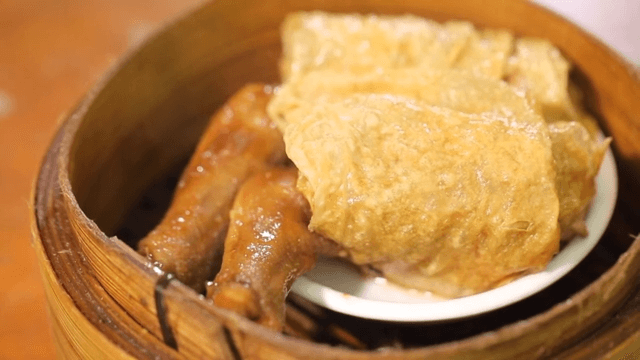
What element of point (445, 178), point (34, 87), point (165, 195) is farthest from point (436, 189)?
point (34, 87)

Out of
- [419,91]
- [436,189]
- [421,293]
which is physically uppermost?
[419,91]

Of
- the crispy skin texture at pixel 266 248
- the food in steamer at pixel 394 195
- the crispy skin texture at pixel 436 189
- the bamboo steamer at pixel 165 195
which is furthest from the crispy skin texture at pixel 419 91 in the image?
the bamboo steamer at pixel 165 195

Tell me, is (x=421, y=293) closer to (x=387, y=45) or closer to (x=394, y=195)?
(x=394, y=195)

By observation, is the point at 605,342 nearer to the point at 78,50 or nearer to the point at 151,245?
the point at 151,245

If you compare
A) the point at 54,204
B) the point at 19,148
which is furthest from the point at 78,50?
the point at 54,204

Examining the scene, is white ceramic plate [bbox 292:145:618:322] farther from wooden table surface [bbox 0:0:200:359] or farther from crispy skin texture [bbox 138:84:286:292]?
wooden table surface [bbox 0:0:200:359]

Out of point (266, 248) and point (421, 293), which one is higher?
point (266, 248)

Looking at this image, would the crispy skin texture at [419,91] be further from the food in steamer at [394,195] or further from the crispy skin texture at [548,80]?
the crispy skin texture at [548,80]
